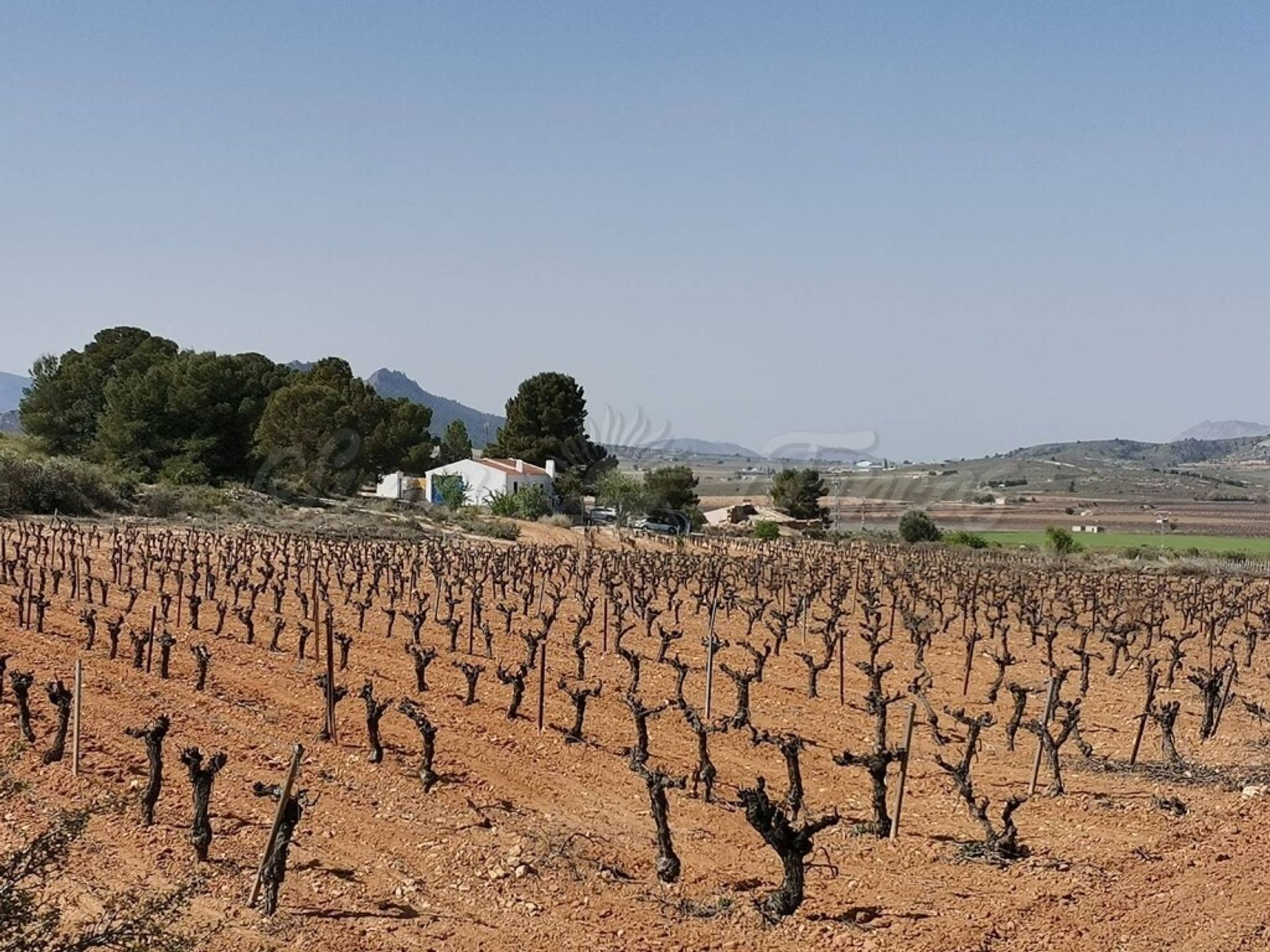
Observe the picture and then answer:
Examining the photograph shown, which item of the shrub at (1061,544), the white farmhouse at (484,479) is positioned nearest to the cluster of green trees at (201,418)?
the white farmhouse at (484,479)

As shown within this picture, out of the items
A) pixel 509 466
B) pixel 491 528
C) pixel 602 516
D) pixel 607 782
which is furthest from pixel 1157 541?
pixel 607 782

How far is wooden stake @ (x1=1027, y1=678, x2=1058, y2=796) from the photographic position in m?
11.6

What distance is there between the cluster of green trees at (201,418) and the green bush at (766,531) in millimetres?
19356

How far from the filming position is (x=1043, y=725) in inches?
463

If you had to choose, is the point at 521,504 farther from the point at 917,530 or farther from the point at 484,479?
the point at 917,530

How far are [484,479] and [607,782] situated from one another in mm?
46550

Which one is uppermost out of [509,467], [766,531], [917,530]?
[509,467]

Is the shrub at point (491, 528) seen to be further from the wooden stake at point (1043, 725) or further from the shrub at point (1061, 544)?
the wooden stake at point (1043, 725)

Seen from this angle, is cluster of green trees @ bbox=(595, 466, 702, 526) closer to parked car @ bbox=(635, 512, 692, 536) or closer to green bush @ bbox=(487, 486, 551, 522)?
parked car @ bbox=(635, 512, 692, 536)

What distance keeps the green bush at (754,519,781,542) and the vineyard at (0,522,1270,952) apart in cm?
3142

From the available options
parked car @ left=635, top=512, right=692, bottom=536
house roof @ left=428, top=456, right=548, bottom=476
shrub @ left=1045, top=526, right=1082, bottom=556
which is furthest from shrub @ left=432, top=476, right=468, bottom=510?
shrub @ left=1045, top=526, right=1082, bottom=556

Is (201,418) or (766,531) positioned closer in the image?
(201,418)

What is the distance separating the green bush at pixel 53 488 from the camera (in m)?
35.2

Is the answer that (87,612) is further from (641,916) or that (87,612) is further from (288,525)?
(288,525)
